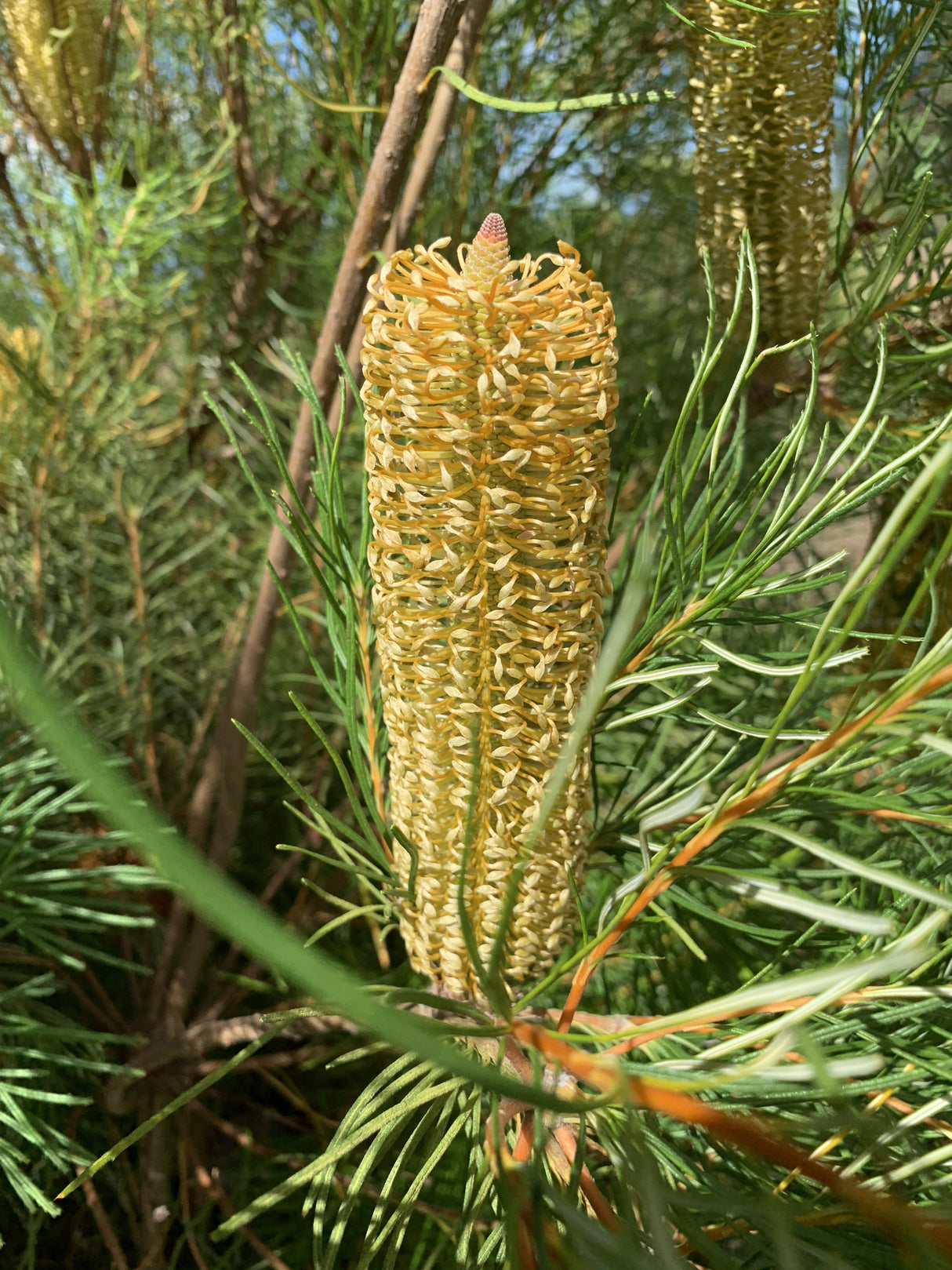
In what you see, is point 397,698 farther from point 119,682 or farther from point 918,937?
point 119,682

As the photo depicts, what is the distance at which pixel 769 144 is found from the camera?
0.28 metres

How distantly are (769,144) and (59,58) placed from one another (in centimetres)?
30

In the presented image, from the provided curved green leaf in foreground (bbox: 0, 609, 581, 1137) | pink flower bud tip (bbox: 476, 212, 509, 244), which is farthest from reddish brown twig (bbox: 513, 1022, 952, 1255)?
pink flower bud tip (bbox: 476, 212, 509, 244)

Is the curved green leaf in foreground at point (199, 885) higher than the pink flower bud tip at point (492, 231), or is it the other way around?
the pink flower bud tip at point (492, 231)

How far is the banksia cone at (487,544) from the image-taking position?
17cm

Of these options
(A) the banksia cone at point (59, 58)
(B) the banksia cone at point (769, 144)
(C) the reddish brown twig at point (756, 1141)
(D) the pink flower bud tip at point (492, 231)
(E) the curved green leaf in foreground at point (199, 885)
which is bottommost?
(C) the reddish brown twig at point (756, 1141)

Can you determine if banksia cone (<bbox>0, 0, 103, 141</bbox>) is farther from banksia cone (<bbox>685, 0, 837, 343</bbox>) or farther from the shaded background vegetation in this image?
banksia cone (<bbox>685, 0, 837, 343</bbox>)

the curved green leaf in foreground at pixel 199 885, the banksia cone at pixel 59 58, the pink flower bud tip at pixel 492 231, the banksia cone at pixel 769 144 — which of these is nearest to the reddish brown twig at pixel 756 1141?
the curved green leaf in foreground at pixel 199 885

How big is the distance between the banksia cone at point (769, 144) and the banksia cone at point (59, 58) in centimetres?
26

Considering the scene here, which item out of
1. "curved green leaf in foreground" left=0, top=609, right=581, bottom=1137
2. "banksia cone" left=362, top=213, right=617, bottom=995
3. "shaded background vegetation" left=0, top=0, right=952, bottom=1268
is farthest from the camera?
A: "shaded background vegetation" left=0, top=0, right=952, bottom=1268

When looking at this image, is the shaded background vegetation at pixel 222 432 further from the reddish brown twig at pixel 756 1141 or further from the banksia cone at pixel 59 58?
the reddish brown twig at pixel 756 1141

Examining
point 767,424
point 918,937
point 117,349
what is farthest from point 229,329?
point 918,937

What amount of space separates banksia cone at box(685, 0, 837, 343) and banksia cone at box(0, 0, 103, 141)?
257 mm

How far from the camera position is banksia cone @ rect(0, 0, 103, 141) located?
1.18ft
